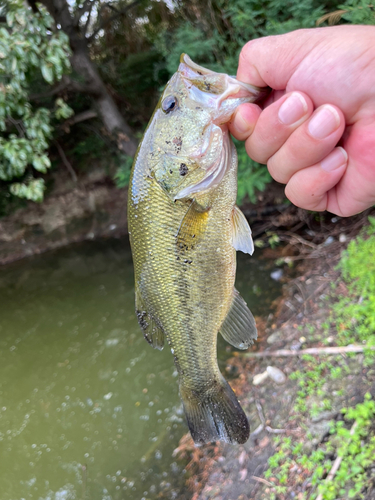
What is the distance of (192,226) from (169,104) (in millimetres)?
565

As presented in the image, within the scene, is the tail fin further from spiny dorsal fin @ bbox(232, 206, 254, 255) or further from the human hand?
the human hand

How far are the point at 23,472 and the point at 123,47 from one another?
9.05m

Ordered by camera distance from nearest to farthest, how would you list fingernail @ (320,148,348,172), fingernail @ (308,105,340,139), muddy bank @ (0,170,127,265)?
fingernail @ (308,105,340,139)
fingernail @ (320,148,348,172)
muddy bank @ (0,170,127,265)

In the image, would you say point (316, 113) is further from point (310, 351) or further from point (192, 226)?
point (310, 351)

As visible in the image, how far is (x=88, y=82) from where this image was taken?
6039 mm

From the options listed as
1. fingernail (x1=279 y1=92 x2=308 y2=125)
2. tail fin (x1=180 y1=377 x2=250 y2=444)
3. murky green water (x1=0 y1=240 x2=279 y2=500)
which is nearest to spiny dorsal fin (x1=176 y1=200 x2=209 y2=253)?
fingernail (x1=279 y1=92 x2=308 y2=125)

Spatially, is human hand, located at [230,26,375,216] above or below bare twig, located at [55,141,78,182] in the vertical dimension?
above

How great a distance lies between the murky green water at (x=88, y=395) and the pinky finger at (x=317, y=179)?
3166 mm

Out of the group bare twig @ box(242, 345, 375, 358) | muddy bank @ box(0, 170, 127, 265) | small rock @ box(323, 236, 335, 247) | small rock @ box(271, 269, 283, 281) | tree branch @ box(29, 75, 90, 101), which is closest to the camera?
bare twig @ box(242, 345, 375, 358)

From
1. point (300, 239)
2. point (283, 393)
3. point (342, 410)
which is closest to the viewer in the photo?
point (342, 410)

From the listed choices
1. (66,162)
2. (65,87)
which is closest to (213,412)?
(65,87)

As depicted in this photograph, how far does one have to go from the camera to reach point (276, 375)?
3.29m

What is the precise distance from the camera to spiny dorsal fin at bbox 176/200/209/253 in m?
1.48

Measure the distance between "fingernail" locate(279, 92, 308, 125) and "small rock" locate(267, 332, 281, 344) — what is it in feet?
9.81
